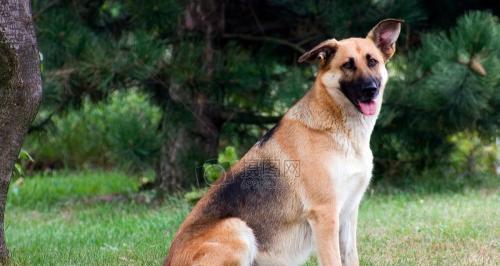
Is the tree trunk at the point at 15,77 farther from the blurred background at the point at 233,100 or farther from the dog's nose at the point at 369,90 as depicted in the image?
the dog's nose at the point at 369,90

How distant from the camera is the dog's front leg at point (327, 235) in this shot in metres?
4.41

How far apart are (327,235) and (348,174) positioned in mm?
372

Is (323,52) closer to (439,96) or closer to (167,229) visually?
(167,229)

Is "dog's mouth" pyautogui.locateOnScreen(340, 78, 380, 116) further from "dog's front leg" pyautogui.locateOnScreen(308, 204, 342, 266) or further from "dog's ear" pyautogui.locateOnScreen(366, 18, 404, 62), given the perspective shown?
"dog's front leg" pyautogui.locateOnScreen(308, 204, 342, 266)

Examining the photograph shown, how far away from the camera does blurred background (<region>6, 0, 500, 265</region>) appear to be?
723 cm

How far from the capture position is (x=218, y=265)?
14.0ft

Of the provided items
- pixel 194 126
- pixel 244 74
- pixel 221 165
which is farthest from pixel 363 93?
pixel 194 126

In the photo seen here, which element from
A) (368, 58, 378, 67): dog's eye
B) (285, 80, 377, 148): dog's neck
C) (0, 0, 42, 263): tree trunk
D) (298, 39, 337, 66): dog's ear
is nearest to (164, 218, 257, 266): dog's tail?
(285, 80, 377, 148): dog's neck

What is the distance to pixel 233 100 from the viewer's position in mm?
9461

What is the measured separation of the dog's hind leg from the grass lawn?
3.94 feet

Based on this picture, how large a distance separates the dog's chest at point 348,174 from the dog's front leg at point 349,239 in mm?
170

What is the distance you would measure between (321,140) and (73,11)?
507 cm

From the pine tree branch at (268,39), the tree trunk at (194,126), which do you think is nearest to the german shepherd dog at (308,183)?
the tree trunk at (194,126)

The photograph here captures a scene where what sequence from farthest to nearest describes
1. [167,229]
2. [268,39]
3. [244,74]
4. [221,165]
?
[268,39], [244,74], [221,165], [167,229]
